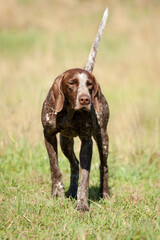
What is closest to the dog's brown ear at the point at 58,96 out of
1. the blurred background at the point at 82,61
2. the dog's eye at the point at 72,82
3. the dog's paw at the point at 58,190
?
the dog's eye at the point at 72,82

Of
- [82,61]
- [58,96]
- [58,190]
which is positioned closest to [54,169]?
[58,190]

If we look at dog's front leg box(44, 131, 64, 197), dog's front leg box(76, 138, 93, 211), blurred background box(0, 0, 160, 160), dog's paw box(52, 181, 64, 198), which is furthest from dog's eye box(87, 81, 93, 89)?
blurred background box(0, 0, 160, 160)

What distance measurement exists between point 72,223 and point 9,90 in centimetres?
622

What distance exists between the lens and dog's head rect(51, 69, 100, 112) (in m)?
3.71

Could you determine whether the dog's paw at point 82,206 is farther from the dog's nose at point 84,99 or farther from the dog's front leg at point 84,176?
the dog's nose at point 84,99

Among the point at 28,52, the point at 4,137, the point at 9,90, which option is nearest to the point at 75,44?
Answer: the point at 28,52

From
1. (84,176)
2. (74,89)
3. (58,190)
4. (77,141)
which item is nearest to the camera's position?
(74,89)

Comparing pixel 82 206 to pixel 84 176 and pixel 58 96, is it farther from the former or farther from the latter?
pixel 58 96

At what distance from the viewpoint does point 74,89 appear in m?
3.79

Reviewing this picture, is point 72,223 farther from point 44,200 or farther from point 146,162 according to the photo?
point 146,162

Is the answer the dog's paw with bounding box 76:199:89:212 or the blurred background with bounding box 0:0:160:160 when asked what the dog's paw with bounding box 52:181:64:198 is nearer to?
the dog's paw with bounding box 76:199:89:212

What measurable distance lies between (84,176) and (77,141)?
2.34m

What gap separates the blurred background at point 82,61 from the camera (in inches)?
258

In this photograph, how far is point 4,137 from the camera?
6.01 metres
